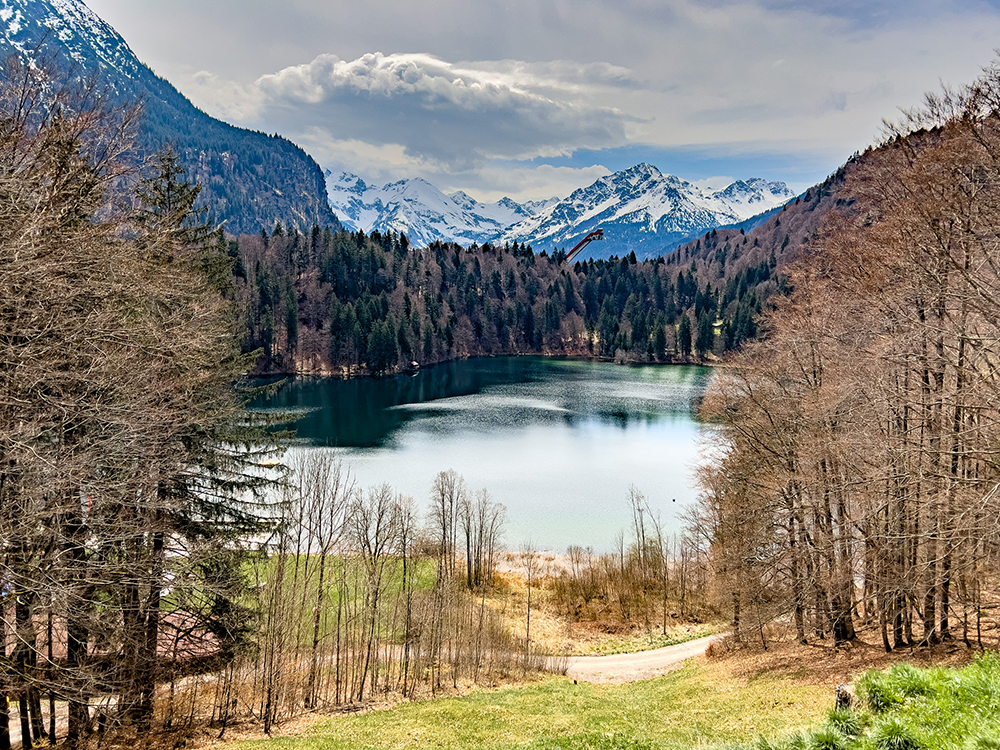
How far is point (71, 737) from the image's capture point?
38.0ft

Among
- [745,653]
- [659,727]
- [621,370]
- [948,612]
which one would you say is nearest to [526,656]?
[745,653]

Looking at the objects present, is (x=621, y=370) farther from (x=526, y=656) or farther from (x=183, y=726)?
(x=183, y=726)

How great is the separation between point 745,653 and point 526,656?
7.77m

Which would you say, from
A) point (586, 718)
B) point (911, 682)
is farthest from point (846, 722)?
point (586, 718)

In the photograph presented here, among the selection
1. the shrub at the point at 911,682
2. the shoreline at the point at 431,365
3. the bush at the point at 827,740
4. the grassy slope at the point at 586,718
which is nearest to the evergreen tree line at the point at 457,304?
the shoreline at the point at 431,365

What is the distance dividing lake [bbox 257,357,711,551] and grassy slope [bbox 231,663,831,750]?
16.6 metres

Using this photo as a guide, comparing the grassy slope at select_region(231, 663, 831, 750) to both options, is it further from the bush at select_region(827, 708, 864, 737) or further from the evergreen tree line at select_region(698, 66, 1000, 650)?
the evergreen tree line at select_region(698, 66, 1000, 650)

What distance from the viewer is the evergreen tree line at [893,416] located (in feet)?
34.6

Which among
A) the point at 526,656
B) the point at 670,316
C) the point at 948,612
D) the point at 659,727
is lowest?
the point at 526,656

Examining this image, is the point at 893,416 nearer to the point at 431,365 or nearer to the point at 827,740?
the point at 827,740

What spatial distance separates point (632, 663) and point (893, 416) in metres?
15.1

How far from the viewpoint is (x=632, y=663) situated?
2319 centimetres

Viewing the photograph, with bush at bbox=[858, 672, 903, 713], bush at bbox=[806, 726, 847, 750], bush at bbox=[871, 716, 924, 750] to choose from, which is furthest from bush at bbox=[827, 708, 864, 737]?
bush at bbox=[871, 716, 924, 750]

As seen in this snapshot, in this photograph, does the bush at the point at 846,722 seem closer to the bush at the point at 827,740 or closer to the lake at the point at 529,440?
the bush at the point at 827,740
